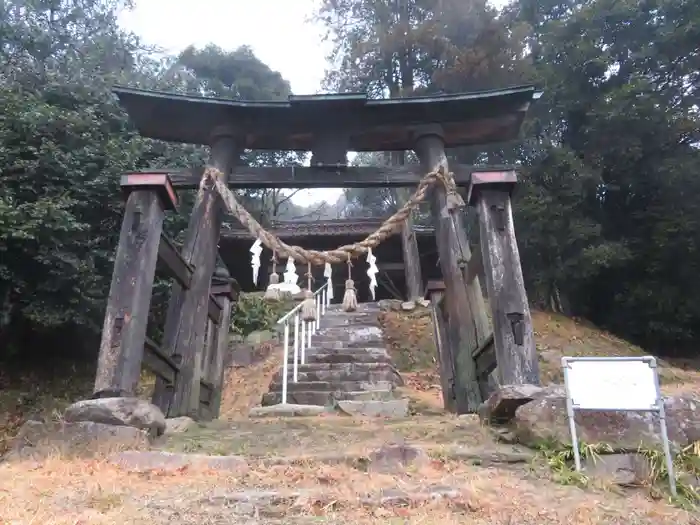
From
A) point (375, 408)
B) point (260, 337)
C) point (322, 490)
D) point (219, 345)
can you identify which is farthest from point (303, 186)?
point (260, 337)

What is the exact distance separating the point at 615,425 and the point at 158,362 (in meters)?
3.74

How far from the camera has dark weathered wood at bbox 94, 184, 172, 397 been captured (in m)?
4.38

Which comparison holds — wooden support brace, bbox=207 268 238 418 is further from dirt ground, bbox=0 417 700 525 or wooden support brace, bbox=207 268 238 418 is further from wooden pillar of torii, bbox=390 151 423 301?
wooden pillar of torii, bbox=390 151 423 301

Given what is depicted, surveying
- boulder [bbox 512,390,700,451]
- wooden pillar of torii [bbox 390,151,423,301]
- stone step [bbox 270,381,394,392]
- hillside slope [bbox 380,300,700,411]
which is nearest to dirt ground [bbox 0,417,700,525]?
boulder [bbox 512,390,700,451]

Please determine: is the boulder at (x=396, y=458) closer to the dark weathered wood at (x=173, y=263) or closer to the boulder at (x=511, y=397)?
the boulder at (x=511, y=397)

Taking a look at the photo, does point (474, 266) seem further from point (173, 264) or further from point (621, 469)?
point (173, 264)

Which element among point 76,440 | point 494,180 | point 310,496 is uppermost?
point 494,180

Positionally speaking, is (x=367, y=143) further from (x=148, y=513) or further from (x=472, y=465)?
(x=148, y=513)

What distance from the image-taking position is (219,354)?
721cm

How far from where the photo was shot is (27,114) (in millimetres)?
9438

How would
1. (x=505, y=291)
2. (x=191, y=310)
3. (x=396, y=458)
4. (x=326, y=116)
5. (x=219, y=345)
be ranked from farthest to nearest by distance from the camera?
(x=219, y=345)
(x=326, y=116)
(x=191, y=310)
(x=505, y=291)
(x=396, y=458)

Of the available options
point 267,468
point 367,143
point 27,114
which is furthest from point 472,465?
point 27,114

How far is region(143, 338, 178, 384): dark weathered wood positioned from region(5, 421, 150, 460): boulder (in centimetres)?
103

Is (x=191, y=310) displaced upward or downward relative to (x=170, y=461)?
upward
